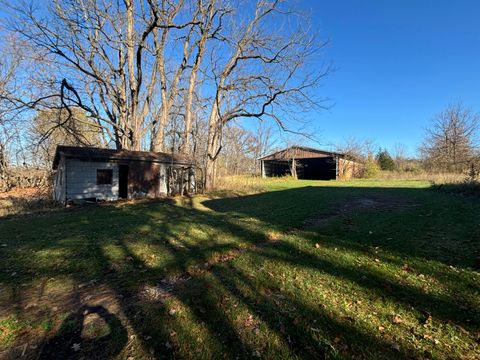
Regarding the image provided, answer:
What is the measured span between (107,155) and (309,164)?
92.1ft

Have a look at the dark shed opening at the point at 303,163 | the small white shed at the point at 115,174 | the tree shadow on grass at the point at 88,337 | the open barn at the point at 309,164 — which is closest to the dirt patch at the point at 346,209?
the tree shadow on grass at the point at 88,337

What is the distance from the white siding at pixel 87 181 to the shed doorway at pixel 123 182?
108 centimetres

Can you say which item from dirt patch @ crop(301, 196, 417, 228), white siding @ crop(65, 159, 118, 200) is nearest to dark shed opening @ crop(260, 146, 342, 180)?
dirt patch @ crop(301, 196, 417, 228)

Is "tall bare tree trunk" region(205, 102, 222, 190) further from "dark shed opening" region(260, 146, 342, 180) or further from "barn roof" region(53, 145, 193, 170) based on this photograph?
"dark shed opening" region(260, 146, 342, 180)

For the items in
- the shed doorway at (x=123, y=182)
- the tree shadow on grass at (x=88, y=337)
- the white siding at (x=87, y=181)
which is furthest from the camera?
the shed doorway at (x=123, y=182)

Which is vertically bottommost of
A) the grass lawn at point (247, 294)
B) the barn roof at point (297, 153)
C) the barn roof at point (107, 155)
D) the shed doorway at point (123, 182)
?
the grass lawn at point (247, 294)

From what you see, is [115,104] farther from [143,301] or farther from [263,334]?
[263,334]

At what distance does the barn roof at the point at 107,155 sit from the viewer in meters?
14.4

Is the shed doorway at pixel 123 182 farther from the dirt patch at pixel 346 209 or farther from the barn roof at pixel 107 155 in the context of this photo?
the dirt patch at pixel 346 209

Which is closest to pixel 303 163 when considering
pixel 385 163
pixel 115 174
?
pixel 385 163

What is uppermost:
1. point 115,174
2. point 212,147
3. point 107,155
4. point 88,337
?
point 212,147

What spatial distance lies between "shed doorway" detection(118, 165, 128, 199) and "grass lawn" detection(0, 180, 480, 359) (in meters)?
10.6

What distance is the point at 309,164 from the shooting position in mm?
37188

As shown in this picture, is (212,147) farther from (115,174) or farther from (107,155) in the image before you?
(107,155)
